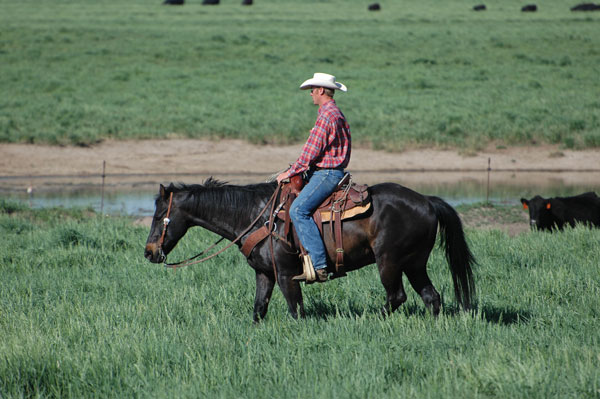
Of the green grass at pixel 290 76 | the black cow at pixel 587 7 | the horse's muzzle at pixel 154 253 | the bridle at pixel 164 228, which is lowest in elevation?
the horse's muzzle at pixel 154 253

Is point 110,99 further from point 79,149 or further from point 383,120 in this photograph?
point 383,120

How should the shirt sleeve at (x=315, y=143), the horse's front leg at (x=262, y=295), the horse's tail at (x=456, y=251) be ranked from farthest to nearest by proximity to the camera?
the horse's tail at (x=456, y=251), the horse's front leg at (x=262, y=295), the shirt sleeve at (x=315, y=143)

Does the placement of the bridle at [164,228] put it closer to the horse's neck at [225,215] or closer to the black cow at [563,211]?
the horse's neck at [225,215]

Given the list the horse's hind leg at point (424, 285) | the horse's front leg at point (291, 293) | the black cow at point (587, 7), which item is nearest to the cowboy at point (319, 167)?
the horse's front leg at point (291, 293)

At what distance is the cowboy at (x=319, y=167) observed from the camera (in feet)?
22.3

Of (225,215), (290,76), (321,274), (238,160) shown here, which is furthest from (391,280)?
(290,76)

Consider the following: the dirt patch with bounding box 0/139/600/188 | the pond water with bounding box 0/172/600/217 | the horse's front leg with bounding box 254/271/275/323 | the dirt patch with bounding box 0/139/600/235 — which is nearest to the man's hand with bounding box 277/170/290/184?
the horse's front leg with bounding box 254/271/275/323

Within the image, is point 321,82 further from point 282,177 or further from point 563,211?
point 563,211

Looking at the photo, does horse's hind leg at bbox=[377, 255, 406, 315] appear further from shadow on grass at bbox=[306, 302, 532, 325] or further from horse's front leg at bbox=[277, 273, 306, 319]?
horse's front leg at bbox=[277, 273, 306, 319]

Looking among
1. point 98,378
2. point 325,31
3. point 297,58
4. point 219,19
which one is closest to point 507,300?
point 98,378

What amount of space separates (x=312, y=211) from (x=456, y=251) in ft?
5.21

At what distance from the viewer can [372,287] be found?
8.37m

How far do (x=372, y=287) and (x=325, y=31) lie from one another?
145 feet

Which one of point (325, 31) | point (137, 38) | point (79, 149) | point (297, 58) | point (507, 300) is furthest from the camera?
point (325, 31)
